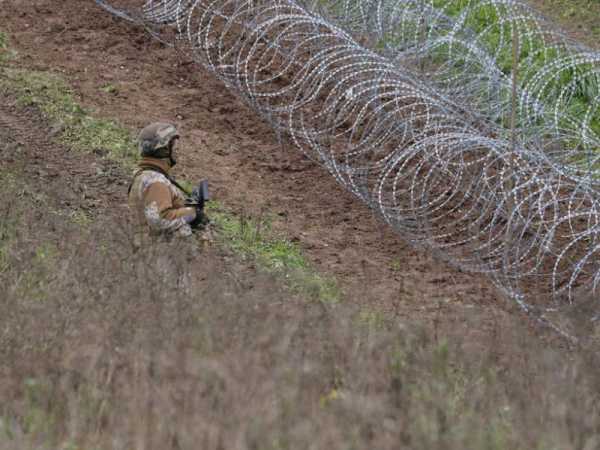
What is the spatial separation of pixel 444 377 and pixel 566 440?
957 millimetres

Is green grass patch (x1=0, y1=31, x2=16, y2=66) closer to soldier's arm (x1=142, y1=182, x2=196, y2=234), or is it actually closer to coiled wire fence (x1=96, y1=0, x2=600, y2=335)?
coiled wire fence (x1=96, y1=0, x2=600, y2=335)

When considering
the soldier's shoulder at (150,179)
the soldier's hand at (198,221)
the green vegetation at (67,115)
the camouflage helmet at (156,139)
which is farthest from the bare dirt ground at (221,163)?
the camouflage helmet at (156,139)

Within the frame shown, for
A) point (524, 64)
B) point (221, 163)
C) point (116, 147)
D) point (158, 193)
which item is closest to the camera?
point (158, 193)

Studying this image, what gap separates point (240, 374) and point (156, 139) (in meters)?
3.47

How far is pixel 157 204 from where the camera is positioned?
8.00m

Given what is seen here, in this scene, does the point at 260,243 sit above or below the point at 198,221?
below

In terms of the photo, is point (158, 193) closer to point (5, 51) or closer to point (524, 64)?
point (5, 51)

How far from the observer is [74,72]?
12.8 m

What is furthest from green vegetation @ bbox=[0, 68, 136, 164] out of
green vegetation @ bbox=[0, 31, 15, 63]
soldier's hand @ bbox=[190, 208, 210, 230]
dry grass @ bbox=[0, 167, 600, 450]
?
dry grass @ bbox=[0, 167, 600, 450]

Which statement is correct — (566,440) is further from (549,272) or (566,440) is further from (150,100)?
(150,100)

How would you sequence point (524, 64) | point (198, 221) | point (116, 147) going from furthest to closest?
point (524, 64) < point (116, 147) < point (198, 221)

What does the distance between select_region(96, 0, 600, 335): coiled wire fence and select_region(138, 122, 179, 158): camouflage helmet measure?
1744 millimetres

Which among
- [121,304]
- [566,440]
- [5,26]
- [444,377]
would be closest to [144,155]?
[121,304]

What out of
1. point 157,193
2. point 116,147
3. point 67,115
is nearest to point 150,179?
point 157,193
